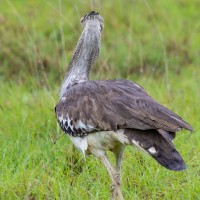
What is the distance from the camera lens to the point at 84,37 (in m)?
4.35

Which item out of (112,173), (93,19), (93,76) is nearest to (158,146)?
(112,173)

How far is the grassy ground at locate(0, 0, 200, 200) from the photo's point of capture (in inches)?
156

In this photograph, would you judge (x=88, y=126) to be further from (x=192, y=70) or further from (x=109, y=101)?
(x=192, y=70)

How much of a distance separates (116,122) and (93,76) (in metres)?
1.92

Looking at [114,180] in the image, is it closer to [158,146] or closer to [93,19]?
[158,146]

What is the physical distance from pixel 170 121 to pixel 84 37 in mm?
1073

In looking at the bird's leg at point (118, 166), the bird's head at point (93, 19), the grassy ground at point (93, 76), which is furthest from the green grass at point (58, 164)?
the bird's head at point (93, 19)

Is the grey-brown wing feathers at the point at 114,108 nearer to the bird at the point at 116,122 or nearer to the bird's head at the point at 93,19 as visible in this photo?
the bird at the point at 116,122

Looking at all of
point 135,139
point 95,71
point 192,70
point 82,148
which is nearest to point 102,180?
point 82,148

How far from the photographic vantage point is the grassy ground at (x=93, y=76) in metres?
3.96

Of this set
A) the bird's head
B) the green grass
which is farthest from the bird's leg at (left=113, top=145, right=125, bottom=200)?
the bird's head

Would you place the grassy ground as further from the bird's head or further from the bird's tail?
the bird's head

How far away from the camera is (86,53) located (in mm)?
4305

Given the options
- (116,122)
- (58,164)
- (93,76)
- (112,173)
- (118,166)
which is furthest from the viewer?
(93,76)
